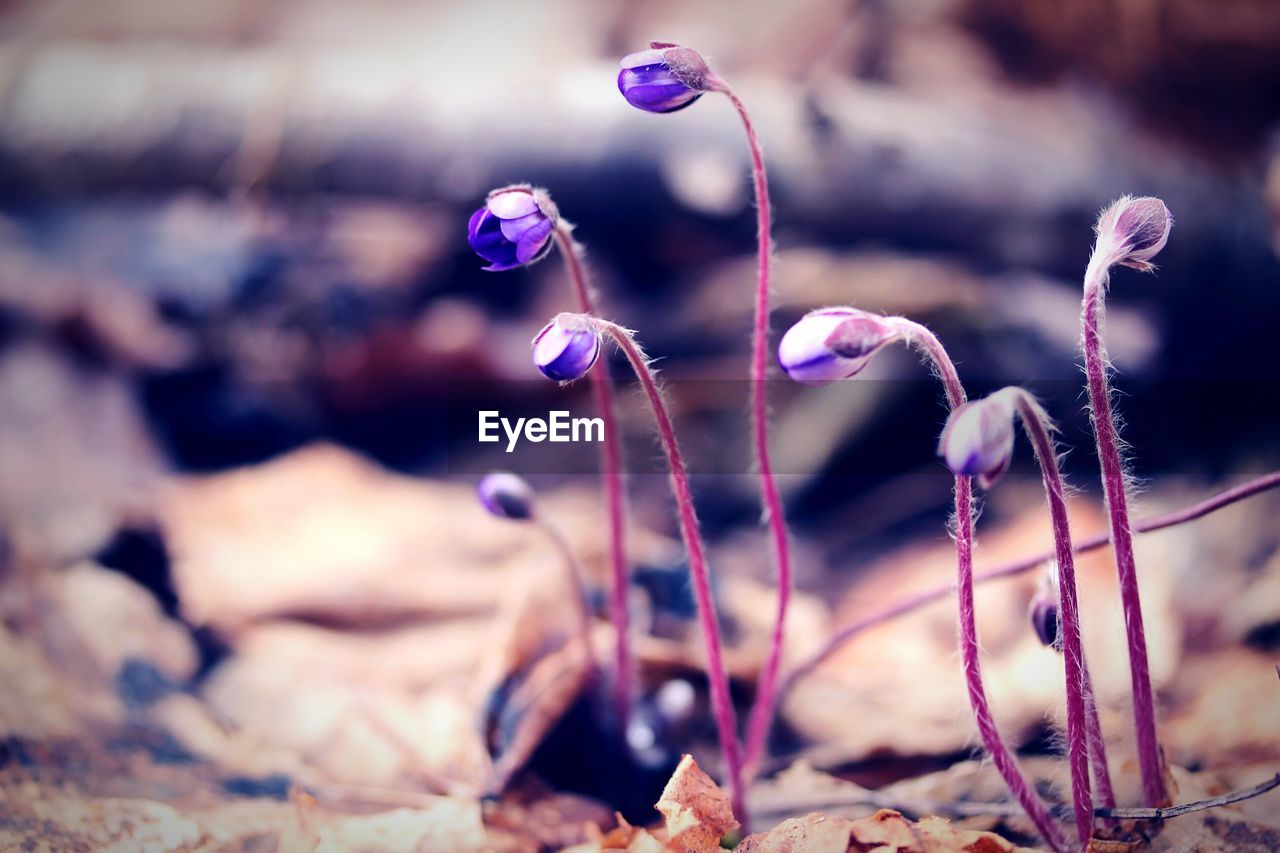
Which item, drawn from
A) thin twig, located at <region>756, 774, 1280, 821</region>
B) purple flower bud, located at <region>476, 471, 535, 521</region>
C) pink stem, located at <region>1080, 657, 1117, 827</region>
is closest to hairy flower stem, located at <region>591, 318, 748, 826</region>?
thin twig, located at <region>756, 774, 1280, 821</region>

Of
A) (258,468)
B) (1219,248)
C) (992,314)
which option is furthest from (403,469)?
(1219,248)

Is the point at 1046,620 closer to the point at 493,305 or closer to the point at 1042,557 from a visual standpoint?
the point at 1042,557

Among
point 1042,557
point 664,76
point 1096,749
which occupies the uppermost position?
point 664,76

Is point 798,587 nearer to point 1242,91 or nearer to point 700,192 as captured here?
point 700,192

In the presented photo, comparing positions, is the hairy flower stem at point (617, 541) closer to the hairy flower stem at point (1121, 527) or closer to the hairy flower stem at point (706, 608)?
the hairy flower stem at point (706, 608)

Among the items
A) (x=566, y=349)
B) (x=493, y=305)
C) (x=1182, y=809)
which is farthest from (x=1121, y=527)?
(x=493, y=305)

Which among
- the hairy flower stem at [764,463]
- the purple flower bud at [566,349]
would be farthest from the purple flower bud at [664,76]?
the purple flower bud at [566,349]
